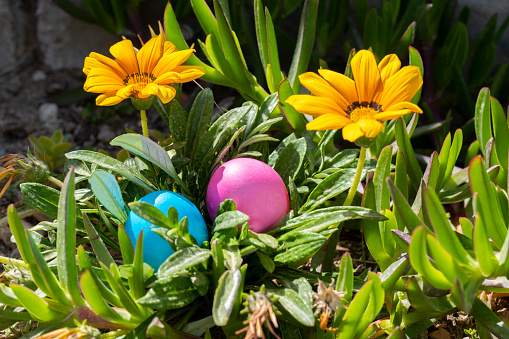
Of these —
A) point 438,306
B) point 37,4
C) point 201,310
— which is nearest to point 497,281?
point 438,306

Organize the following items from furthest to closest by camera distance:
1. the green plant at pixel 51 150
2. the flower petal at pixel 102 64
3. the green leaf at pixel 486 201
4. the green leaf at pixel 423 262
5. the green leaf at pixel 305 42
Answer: the green plant at pixel 51 150
the green leaf at pixel 305 42
the flower petal at pixel 102 64
the green leaf at pixel 486 201
the green leaf at pixel 423 262

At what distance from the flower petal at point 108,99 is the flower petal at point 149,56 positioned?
0.14 m

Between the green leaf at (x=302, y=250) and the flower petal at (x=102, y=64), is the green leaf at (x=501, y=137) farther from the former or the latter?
the flower petal at (x=102, y=64)

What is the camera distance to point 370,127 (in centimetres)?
107

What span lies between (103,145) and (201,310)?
113cm

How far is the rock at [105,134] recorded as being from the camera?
7.63ft

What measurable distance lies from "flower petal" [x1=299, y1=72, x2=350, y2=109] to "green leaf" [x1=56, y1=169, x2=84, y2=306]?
54cm

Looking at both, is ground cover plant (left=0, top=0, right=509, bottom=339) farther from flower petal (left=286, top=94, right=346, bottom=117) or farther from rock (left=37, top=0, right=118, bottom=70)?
rock (left=37, top=0, right=118, bottom=70)

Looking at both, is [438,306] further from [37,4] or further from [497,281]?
[37,4]

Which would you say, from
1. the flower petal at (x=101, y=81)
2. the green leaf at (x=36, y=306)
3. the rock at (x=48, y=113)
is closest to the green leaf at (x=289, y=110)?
the flower petal at (x=101, y=81)

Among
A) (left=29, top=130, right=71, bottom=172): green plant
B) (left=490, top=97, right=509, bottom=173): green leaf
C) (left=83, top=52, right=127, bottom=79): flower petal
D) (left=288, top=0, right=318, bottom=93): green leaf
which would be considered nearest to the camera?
(left=83, top=52, right=127, bottom=79): flower petal

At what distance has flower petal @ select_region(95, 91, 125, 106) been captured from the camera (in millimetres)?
1226

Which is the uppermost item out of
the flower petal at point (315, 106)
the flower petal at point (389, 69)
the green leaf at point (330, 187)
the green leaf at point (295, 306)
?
the flower petal at point (389, 69)

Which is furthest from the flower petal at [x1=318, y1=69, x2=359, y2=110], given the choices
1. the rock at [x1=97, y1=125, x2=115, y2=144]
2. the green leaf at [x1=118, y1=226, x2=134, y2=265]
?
the rock at [x1=97, y1=125, x2=115, y2=144]
